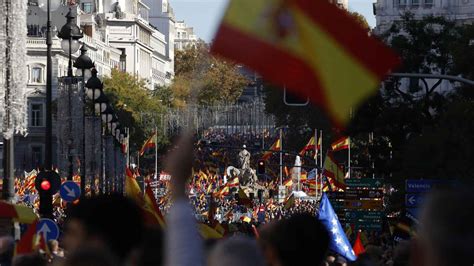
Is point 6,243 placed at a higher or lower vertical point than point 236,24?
lower

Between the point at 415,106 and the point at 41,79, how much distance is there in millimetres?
90814

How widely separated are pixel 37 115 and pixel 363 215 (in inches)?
4268

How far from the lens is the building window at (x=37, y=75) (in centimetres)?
15100

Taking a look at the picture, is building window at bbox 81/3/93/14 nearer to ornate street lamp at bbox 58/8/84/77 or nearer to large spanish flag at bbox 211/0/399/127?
ornate street lamp at bbox 58/8/84/77

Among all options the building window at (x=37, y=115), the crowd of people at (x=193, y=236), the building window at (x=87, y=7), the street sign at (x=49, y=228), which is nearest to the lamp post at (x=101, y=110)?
the street sign at (x=49, y=228)

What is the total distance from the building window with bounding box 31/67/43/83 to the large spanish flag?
144m

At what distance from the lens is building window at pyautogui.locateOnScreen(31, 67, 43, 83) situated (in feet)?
495

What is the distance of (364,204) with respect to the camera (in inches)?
1918

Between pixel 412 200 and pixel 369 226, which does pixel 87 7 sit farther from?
pixel 412 200

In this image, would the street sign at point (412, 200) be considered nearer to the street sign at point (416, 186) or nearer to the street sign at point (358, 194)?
the street sign at point (416, 186)

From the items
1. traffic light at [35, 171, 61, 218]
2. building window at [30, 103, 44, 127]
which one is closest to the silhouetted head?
traffic light at [35, 171, 61, 218]

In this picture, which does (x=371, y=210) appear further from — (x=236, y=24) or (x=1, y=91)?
(x=236, y=24)

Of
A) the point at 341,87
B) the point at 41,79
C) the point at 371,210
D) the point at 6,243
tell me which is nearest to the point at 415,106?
the point at 371,210

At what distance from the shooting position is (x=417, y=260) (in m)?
5.29
